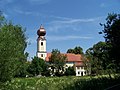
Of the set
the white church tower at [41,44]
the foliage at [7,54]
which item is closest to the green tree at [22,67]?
the foliage at [7,54]

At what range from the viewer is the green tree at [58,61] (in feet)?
405

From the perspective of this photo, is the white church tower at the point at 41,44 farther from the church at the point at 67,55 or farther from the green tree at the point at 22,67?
the green tree at the point at 22,67

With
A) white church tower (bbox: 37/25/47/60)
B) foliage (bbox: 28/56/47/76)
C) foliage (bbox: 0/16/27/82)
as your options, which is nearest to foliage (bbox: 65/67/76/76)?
foliage (bbox: 28/56/47/76)

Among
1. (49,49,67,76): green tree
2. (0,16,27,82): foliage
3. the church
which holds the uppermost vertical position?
the church

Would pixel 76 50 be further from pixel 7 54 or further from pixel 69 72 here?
pixel 7 54

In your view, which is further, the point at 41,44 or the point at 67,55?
the point at 41,44

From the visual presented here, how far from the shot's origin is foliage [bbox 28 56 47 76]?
397 ft

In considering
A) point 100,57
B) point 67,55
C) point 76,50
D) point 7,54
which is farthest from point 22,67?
point 76,50

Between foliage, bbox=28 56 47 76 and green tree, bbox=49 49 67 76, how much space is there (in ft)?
11.7

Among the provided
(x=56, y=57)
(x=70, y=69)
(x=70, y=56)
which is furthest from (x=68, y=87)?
(x=70, y=56)

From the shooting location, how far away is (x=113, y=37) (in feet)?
101

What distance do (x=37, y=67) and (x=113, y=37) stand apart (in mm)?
92756

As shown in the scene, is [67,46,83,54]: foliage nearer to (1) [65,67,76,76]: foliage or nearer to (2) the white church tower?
(2) the white church tower

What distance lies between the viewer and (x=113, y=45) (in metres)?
30.0
